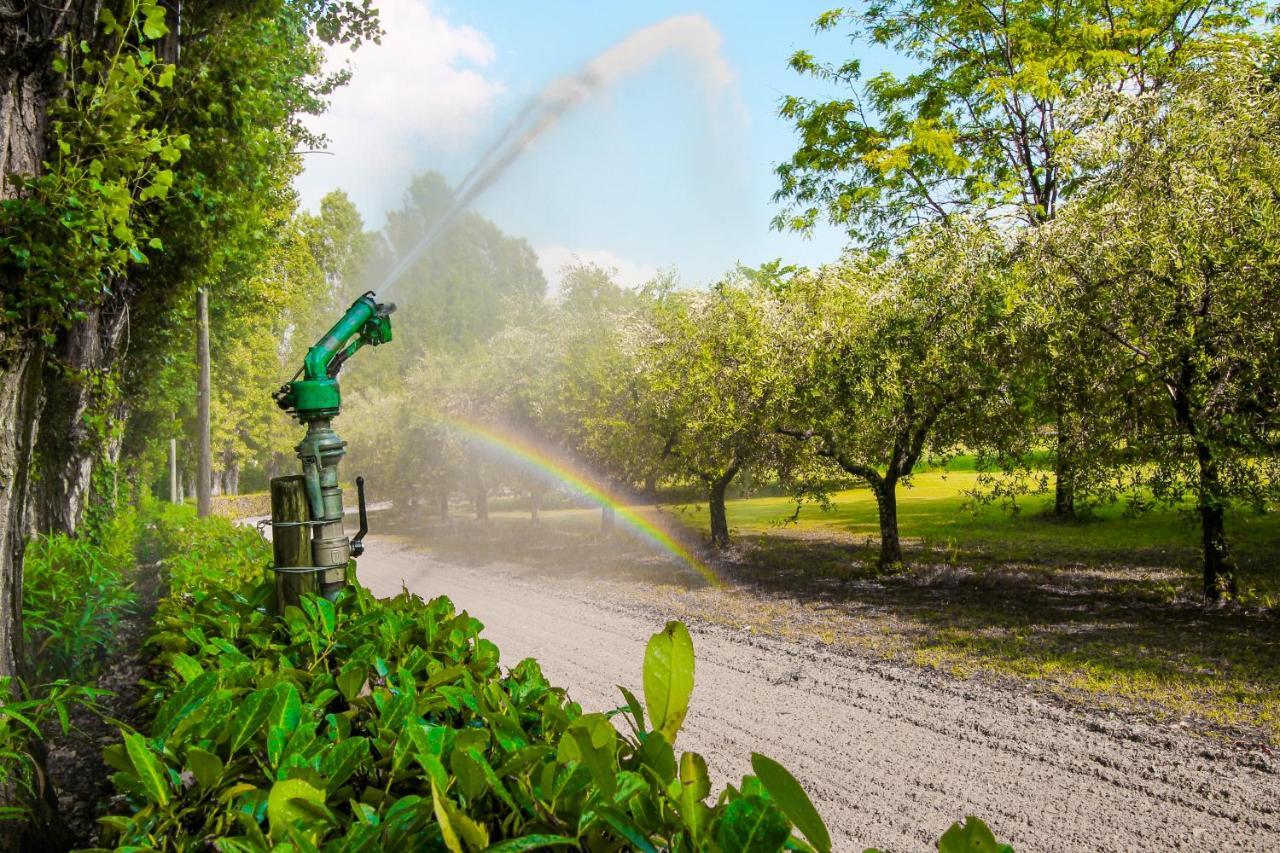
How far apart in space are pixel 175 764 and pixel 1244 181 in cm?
1041

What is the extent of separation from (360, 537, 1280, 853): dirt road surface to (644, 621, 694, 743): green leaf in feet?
11.9

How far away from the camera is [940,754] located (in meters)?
5.60

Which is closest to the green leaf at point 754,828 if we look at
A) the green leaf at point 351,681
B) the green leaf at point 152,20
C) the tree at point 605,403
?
the green leaf at point 351,681

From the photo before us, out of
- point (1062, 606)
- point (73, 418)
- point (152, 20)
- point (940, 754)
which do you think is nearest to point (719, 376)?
point (1062, 606)

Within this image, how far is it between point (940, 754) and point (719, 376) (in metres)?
8.42

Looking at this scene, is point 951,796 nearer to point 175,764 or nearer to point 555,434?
point 175,764

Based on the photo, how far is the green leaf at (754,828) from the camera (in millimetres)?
1076

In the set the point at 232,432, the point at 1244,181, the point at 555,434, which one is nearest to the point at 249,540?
the point at 1244,181

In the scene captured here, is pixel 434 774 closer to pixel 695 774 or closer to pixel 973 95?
pixel 695 774

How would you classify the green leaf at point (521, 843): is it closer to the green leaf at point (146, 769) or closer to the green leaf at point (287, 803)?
the green leaf at point (287, 803)

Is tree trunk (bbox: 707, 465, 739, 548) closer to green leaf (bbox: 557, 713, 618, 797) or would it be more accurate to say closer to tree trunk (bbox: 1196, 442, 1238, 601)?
tree trunk (bbox: 1196, 442, 1238, 601)

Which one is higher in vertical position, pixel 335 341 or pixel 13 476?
pixel 335 341

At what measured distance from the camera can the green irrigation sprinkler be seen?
10.9 ft

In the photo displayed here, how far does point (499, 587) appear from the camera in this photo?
14242mm
